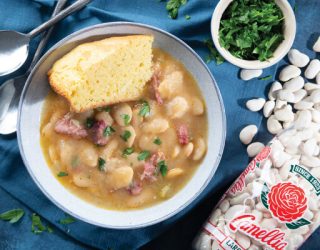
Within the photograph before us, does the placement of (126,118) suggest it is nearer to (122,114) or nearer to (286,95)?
(122,114)

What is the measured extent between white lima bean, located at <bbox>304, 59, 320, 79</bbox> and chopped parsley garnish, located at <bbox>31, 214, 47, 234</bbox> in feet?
5.98

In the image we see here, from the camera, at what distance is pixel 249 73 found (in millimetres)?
3262

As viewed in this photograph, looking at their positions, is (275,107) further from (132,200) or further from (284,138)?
(132,200)

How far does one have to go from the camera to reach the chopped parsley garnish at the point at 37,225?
3.21 m

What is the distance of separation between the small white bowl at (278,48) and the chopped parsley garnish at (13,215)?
1494 mm

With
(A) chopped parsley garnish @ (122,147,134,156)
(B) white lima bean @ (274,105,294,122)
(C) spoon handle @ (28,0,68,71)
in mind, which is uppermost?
(C) spoon handle @ (28,0,68,71)

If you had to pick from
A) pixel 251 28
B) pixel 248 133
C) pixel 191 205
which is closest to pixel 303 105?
pixel 248 133

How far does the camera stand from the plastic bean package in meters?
2.95

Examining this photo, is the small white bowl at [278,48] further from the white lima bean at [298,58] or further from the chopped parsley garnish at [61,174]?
the chopped parsley garnish at [61,174]

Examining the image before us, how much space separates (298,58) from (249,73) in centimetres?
32

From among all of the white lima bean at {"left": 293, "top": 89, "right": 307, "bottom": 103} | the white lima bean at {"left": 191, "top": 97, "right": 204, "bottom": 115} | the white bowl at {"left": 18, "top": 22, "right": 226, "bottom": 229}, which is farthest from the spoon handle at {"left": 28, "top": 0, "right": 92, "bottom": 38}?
the white lima bean at {"left": 293, "top": 89, "right": 307, "bottom": 103}

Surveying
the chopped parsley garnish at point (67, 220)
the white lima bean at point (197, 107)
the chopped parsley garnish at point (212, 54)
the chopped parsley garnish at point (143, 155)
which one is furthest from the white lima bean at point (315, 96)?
the chopped parsley garnish at point (67, 220)

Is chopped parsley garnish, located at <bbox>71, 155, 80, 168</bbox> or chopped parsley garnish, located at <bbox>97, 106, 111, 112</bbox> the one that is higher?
chopped parsley garnish, located at <bbox>97, 106, 111, 112</bbox>

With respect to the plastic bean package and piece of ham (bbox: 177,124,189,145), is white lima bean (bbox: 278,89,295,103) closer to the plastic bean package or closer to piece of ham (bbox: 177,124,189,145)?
the plastic bean package
